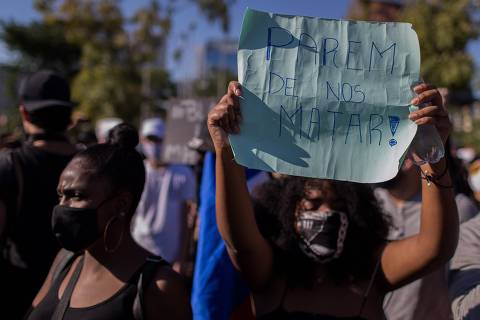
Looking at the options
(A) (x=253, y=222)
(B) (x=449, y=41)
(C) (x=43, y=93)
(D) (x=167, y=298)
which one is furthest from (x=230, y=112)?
(B) (x=449, y=41)

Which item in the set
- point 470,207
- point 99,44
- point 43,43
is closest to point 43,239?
point 470,207

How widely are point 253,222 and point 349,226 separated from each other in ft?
A: 1.49

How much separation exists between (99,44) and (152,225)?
1678cm

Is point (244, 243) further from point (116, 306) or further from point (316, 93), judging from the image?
point (316, 93)

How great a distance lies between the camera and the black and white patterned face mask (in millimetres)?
2059

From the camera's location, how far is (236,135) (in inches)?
67.9

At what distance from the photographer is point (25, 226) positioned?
253 centimetres

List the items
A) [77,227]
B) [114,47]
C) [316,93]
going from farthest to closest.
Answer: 1. [114,47]
2. [77,227]
3. [316,93]

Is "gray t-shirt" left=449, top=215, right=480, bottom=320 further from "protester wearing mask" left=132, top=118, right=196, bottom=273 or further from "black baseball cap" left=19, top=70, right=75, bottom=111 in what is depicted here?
"protester wearing mask" left=132, top=118, right=196, bottom=273

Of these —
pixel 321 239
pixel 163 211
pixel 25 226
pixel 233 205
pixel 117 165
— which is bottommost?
pixel 163 211

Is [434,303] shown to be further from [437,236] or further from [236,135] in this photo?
[236,135]

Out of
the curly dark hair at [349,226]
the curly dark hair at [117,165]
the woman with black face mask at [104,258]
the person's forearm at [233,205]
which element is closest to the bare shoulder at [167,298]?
the woman with black face mask at [104,258]

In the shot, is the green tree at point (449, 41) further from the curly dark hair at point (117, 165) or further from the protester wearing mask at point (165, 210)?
the curly dark hair at point (117, 165)

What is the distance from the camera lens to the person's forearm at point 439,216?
1.78 meters
